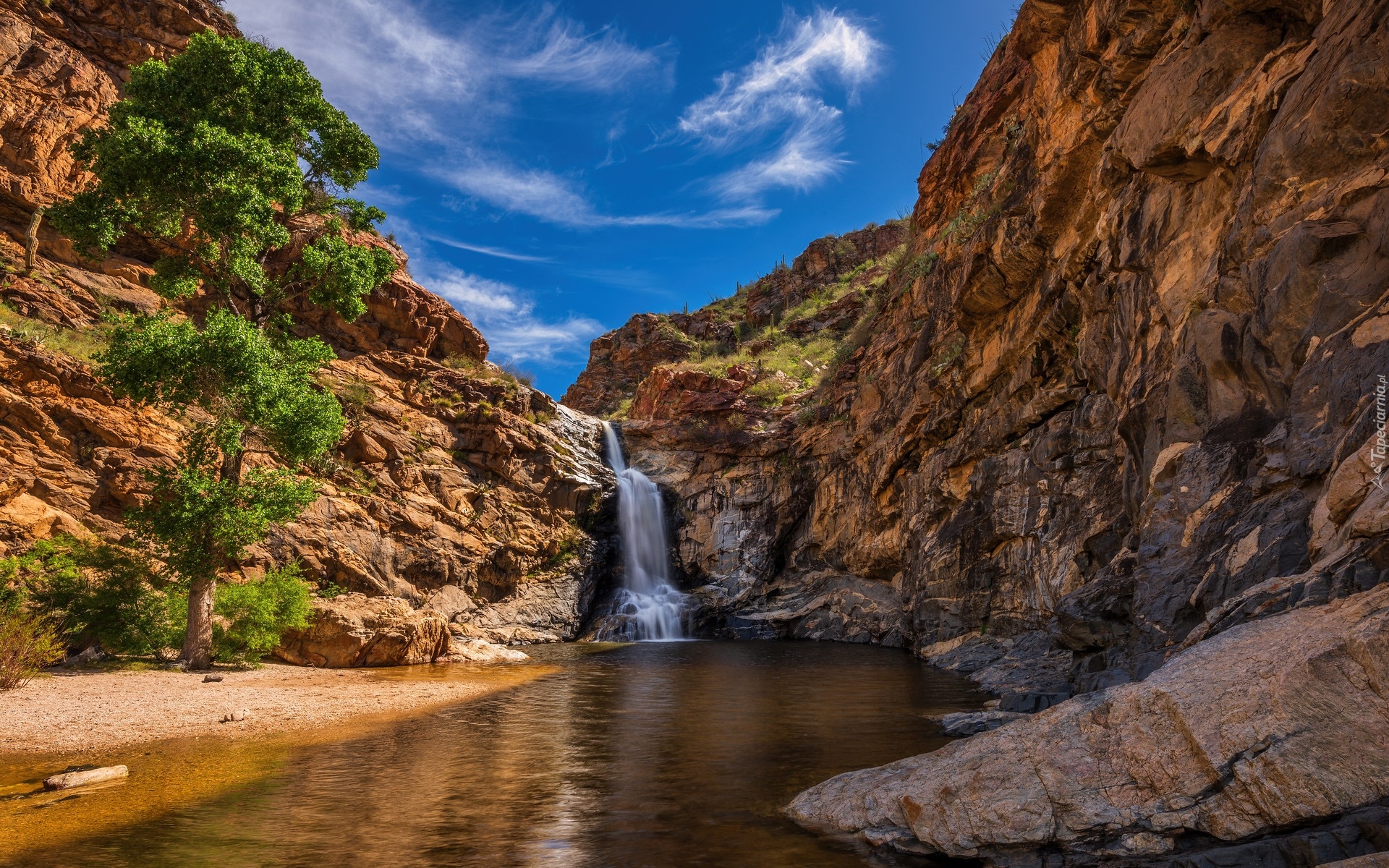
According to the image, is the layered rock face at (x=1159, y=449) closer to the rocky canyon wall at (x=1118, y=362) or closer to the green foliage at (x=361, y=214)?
the rocky canyon wall at (x=1118, y=362)

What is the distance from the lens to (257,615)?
1509 cm

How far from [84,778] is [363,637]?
36.4 ft

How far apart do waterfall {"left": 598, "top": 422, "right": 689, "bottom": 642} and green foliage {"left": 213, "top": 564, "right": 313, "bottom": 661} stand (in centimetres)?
1682

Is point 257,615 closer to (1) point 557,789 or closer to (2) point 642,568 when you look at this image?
(1) point 557,789

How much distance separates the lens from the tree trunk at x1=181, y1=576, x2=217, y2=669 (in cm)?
1400

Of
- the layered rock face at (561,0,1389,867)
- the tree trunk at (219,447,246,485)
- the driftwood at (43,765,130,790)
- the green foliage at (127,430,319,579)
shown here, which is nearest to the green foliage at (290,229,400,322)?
the tree trunk at (219,447,246,485)

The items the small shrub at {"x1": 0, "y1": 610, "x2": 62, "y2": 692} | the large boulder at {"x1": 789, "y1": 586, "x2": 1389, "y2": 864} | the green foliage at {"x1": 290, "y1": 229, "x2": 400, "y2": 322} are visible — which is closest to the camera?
the large boulder at {"x1": 789, "y1": 586, "x2": 1389, "y2": 864}

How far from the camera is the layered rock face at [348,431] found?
17766 millimetres

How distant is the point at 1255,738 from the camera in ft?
13.1

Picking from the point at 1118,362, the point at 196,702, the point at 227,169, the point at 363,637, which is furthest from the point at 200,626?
the point at 1118,362

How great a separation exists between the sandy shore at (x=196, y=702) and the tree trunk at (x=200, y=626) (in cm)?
77

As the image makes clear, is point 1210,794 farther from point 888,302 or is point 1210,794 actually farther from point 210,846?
point 888,302

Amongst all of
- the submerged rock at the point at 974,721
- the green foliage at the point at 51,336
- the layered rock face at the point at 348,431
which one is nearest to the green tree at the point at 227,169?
the green foliage at the point at 51,336

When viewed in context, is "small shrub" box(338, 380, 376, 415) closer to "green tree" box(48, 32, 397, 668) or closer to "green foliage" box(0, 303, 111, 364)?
"green foliage" box(0, 303, 111, 364)
